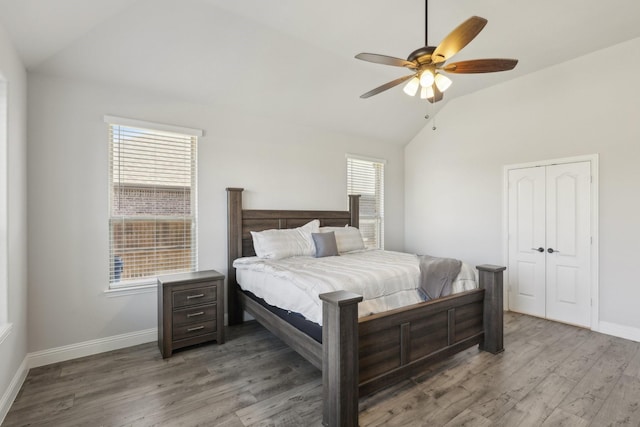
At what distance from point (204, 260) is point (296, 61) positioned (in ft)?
8.57

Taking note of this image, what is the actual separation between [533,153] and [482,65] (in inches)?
102

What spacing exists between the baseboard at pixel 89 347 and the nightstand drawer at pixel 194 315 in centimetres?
60

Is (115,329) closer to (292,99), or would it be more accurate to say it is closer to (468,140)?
(292,99)

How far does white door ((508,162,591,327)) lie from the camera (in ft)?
12.6

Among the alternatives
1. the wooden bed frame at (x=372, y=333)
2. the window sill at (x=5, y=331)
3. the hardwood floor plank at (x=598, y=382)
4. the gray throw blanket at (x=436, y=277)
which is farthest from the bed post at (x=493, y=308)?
the window sill at (x=5, y=331)

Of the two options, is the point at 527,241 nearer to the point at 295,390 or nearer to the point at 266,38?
the point at 295,390

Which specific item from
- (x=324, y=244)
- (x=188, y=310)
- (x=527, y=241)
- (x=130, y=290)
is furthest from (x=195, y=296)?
(x=527, y=241)

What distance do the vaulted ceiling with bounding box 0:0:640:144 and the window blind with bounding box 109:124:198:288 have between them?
1.97 feet

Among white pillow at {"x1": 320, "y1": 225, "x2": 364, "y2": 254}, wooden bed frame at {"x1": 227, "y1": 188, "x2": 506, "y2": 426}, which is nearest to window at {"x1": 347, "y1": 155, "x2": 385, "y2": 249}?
white pillow at {"x1": 320, "y1": 225, "x2": 364, "y2": 254}

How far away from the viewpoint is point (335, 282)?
7.80ft

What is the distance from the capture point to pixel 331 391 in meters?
1.96

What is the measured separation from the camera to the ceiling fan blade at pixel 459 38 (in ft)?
6.08

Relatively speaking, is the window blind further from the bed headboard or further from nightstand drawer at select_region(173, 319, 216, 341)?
nightstand drawer at select_region(173, 319, 216, 341)

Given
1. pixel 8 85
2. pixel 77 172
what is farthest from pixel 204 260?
pixel 8 85
